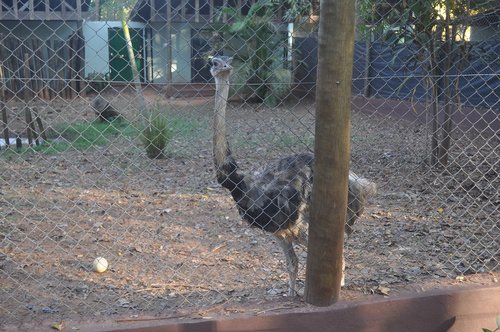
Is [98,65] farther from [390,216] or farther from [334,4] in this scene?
[334,4]

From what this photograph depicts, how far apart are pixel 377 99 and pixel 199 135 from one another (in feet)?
13.3

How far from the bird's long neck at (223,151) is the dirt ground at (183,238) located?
747 mm

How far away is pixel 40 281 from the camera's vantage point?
14.7 ft

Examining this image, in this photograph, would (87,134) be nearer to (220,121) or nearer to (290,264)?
(290,264)

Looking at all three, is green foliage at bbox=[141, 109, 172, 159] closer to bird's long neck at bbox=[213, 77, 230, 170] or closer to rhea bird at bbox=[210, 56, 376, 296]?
rhea bird at bbox=[210, 56, 376, 296]

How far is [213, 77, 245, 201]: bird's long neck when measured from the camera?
392cm

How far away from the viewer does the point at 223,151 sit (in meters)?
4.14

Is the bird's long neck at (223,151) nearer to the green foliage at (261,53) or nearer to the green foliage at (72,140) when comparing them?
the green foliage at (72,140)

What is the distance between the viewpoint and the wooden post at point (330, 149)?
2.82m

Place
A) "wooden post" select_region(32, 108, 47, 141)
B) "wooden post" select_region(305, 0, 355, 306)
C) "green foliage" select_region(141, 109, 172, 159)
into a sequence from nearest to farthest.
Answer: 1. "wooden post" select_region(305, 0, 355, 306)
2. "green foliage" select_region(141, 109, 172, 159)
3. "wooden post" select_region(32, 108, 47, 141)

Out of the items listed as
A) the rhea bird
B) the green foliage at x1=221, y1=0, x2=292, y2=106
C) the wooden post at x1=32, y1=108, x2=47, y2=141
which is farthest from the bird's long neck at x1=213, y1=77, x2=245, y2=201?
the green foliage at x1=221, y1=0, x2=292, y2=106

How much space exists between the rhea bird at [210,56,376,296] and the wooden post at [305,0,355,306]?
3.81 feet

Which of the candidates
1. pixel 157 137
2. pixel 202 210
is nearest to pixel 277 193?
pixel 202 210

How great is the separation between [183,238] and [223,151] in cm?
178
